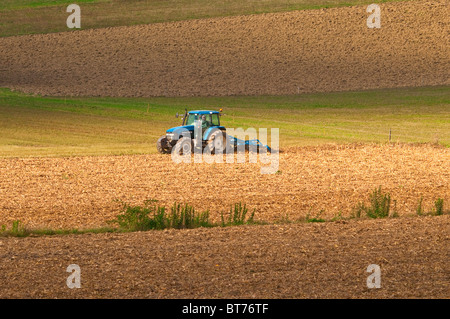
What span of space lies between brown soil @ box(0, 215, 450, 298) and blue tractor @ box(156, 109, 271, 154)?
465 inches

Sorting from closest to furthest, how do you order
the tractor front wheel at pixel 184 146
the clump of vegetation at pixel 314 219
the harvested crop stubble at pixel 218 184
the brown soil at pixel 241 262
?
the brown soil at pixel 241 262 < the clump of vegetation at pixel 314 219 < the harvested crop stubble at pixel 218 184 < the tractor front wheel at pixel 184 146

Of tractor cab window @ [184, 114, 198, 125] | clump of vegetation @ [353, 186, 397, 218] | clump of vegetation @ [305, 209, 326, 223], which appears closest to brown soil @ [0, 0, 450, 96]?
tractor cab window @ [184, 114, 198, 125]

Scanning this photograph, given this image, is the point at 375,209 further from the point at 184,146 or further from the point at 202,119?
the point at 202,119

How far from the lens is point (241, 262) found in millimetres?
10875

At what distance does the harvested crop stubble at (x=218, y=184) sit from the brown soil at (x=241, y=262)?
214 cm

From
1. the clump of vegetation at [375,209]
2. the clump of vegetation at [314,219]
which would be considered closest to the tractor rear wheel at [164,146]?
the clump of vegetation at [375,209]

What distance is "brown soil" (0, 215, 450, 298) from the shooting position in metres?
9.32

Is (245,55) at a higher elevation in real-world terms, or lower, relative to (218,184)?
higher

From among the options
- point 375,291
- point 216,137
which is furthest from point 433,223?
point 216,137

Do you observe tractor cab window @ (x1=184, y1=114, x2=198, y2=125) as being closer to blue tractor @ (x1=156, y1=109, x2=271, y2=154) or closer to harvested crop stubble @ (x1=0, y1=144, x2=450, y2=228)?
blue tractor @ (x1=156, y1=109, x2=271, y2=154)

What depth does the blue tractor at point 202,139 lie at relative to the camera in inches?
1003

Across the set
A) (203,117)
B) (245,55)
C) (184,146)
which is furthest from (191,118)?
(245,55)

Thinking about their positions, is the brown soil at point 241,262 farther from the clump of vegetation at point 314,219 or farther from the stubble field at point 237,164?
the clump of vegetation at point 314,219

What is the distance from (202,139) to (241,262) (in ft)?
49.6
